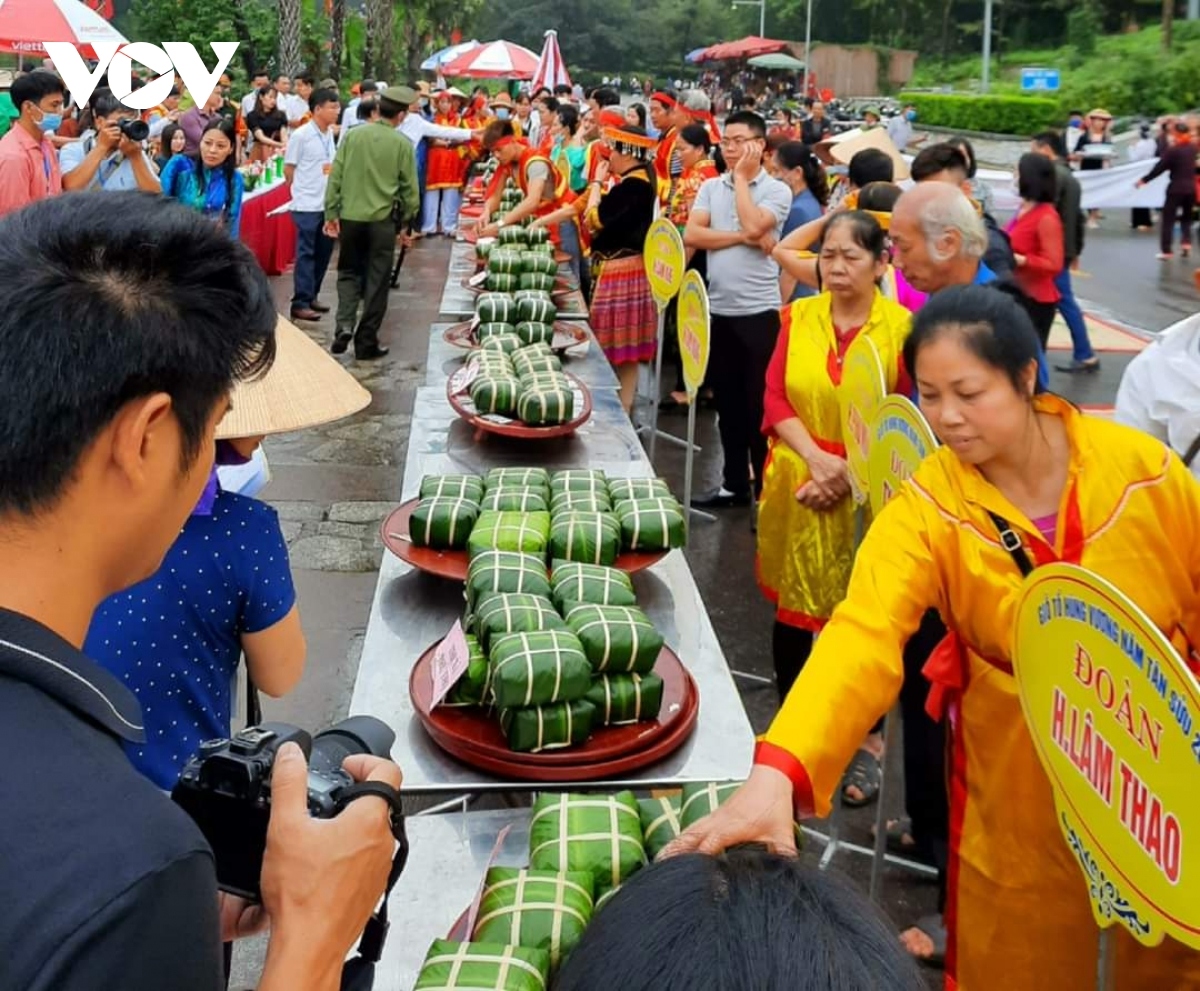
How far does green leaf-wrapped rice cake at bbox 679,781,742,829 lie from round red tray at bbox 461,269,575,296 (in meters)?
4.63

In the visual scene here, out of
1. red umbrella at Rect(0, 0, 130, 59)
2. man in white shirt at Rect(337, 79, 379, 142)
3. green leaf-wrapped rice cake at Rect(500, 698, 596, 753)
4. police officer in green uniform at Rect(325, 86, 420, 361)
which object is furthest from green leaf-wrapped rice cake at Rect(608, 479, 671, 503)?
man in white shirt at Rect(337, 79, 379, 142)

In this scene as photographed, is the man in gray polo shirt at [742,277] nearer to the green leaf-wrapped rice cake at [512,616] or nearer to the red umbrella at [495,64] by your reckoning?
the green leaf-wrapped rice cake at [512,616]

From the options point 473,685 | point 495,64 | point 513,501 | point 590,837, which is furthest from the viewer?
point 495,64

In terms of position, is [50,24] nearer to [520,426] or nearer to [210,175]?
[210,175]

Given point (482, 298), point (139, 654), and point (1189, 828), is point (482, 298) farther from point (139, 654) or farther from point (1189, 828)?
point (1189, 828)

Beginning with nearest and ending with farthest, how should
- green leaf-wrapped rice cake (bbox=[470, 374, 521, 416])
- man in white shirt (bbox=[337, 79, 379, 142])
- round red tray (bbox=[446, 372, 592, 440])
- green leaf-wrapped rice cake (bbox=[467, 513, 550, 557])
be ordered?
green leaf-wrapped rice cake (bbox=[467, 513, 550, 557]) → round red tray (bbox=[446, 372, 592, 440]) → green leaf-wrapped rice cake (bbox=[470, 374, 521, 416]) → man in white shirt (bbox=[337, 79, 379, 142])

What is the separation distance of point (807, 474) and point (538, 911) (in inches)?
84.9

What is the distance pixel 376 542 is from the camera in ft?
18.4

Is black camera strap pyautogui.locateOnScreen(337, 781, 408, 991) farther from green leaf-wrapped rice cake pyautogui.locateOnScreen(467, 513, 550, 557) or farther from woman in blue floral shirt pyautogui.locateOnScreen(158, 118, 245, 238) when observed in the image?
woman in blue floral shirt pyautogui.locateOnScreen(158, 118, 245, 238)

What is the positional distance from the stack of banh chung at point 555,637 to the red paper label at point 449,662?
0.02 m

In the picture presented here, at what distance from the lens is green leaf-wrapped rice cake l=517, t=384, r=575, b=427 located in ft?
12.4

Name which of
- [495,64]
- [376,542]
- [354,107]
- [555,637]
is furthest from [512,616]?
[495,64]

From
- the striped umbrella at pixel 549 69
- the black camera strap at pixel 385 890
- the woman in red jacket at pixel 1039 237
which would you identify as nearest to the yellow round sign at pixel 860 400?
the black camera strap at pixel 385 890

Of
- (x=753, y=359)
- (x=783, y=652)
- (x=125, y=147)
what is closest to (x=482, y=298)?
(x=753, y=359)
